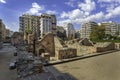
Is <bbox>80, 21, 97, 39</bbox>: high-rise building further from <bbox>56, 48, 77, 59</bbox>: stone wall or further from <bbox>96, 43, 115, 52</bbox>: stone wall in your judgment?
<bbox>56, 48, 77, 59</bbox>: stone wall

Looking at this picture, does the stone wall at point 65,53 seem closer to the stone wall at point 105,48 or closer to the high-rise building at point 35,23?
the stone wall at point 105,48

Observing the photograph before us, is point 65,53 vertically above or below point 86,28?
below

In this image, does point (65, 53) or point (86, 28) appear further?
point (86, 28)

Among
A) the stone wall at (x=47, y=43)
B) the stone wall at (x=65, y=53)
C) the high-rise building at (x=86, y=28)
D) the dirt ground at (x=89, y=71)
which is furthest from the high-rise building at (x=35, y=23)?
the dirt ground at (x=89, y=71)

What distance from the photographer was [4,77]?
6.37 metres

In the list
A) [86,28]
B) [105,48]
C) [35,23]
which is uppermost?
[35,23]

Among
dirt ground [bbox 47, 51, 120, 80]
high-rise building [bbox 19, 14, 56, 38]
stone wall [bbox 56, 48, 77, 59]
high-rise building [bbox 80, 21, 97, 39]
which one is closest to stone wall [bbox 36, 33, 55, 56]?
stone wall [bbox 56, 48, 77, 59]

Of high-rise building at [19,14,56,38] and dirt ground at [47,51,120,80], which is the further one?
high-rise building at [19,14,56,38]

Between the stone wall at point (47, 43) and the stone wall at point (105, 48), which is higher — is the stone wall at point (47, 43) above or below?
above

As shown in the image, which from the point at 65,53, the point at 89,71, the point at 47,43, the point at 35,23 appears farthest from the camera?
the point at 35,23

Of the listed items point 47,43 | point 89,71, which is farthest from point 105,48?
point 89,71

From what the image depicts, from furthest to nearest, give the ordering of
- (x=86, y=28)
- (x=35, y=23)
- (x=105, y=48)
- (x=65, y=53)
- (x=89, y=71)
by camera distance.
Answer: (x=86, y=28) < (x=35, y=23) < (x=105, y=48) < (x=65, y=53) < (x=89, y=71)

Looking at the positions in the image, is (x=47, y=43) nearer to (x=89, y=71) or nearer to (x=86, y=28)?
(x=89, y=71)

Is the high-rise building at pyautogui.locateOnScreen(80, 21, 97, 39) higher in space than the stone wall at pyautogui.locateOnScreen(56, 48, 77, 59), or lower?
higher
